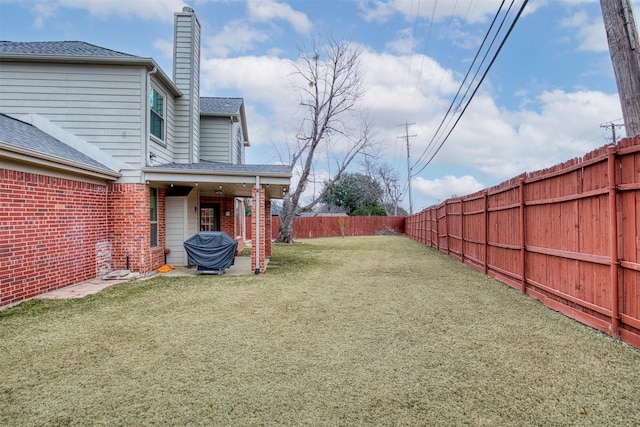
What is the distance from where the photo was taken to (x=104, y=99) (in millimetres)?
8164

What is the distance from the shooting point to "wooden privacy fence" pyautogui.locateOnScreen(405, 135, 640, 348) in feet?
11.5

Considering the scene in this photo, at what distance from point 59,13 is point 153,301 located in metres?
9.53

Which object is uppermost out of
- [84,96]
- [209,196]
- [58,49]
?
[58,49]

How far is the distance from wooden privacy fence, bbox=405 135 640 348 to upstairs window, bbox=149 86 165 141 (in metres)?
8.00

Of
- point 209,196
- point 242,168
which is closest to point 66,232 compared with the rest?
point 242,168

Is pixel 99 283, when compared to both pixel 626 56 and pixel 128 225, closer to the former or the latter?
pixel 128 225

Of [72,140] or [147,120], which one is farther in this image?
[147,120]

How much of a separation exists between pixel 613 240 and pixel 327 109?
1624 centimetres

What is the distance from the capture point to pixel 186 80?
1070 cm

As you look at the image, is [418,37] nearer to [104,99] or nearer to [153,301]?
[104,99]

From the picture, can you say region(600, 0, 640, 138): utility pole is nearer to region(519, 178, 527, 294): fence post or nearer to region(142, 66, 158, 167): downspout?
region(519, 178, 527, 294): fence post

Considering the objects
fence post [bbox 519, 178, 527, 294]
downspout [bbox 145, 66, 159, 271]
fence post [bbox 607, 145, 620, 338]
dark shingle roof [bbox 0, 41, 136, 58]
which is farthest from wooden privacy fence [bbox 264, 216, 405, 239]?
fence post [bbox 607, 145, 620, 338]

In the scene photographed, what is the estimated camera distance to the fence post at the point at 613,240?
3643 millimetres

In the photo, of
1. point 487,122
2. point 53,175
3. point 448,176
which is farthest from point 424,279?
point 448,176
